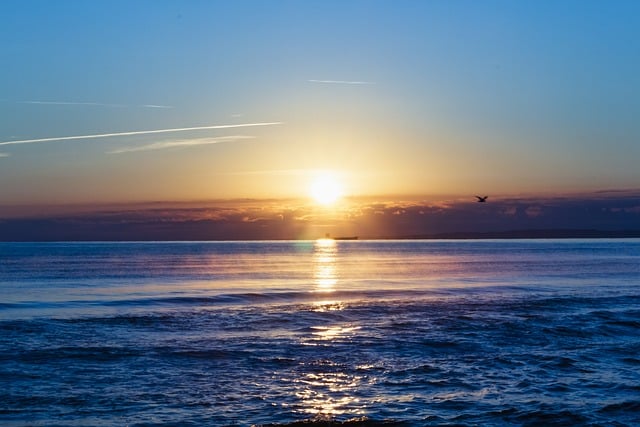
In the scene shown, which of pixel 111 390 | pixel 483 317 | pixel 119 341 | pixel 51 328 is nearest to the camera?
pixel 111 390

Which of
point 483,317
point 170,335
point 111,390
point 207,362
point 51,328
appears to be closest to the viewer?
point 111,390

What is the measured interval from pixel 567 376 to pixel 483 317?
45.0ft

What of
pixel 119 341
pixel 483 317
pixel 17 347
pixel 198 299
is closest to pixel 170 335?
pixel 119 341

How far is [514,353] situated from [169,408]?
12167mm

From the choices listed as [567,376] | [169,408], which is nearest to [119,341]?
[169,408]

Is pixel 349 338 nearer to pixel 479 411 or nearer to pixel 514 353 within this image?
pixel 514 353

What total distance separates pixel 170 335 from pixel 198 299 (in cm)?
1976

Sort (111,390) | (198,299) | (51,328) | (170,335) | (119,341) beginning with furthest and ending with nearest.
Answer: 1. (198,299)
2. (51,328)
3. (170,335)
4. (119,341)
5. (111,390)

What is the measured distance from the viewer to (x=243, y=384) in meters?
19.4

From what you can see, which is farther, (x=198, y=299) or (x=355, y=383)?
(x=198, y=299)

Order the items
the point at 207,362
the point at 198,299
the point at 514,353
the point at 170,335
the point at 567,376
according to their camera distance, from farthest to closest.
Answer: the point at 198,299
the point at 170,335
the point at 514,353
the point at 207,362
the point at 567,376

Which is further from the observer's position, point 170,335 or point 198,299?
point 198,299

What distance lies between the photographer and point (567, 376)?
67.5ft

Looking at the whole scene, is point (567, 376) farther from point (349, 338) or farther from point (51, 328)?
point (51, 328)
